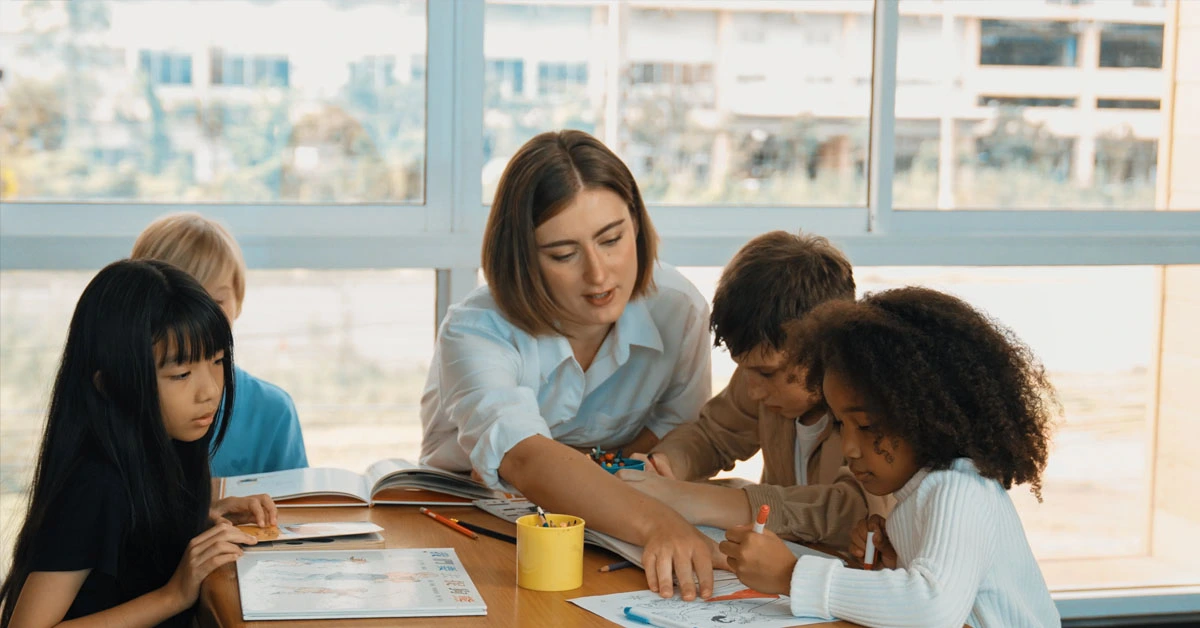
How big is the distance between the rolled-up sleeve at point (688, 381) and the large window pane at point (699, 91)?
2.78 feet

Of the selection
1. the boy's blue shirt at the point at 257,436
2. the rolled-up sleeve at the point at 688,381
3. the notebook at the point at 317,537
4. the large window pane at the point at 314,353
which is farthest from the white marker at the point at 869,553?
the large window pane at the point at 314,353

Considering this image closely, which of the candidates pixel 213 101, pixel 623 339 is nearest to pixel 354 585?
pixel 623 339

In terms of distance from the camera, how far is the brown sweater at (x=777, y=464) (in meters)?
1.55

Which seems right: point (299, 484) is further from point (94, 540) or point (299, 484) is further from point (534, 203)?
point (534, 203)

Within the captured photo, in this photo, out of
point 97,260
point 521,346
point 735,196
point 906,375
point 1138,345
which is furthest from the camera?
point 1138,345

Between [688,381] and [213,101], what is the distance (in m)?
1.25

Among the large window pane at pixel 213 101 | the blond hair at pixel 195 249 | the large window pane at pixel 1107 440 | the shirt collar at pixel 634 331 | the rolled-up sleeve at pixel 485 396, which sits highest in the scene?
the large window pane at pixel 213 101

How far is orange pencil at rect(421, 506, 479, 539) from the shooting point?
155 centimetres

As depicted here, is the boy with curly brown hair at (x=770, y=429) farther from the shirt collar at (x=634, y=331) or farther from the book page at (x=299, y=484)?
the book page at (x=299, y=484)

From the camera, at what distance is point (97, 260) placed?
247 centimetres

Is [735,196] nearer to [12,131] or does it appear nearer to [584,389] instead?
[584,389]

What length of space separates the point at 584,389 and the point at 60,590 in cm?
84

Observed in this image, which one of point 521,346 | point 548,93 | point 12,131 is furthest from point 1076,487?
A: point 12,131

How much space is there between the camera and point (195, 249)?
6.86 ft
